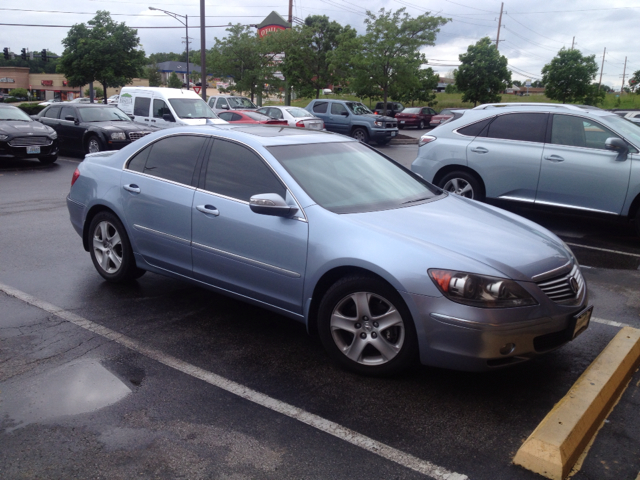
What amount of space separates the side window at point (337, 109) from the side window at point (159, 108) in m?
8.81

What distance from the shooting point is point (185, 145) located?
4.91m

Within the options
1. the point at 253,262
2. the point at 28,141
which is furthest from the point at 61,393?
the point at 28,141

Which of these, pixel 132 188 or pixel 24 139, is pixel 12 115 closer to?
pixel 24 139

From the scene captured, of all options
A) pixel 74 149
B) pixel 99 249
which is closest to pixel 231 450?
pixel 99 249

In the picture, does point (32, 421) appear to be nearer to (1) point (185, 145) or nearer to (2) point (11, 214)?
(1) point (185, 145)

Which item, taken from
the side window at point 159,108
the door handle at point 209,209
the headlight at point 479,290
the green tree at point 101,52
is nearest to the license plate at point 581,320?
the headlight at point 479,290

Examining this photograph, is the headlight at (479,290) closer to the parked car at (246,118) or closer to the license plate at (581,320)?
the license plate at (581,320)

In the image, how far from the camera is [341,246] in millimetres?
3689

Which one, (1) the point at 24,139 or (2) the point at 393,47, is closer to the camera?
(1) the point at 24,139

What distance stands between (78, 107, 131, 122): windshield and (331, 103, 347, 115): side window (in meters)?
9.96

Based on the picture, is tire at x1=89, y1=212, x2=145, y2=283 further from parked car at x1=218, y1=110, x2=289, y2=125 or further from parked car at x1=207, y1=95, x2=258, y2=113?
parked car at x1=207, y1=95, x2=258, y2=113

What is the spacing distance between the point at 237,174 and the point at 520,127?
535cm

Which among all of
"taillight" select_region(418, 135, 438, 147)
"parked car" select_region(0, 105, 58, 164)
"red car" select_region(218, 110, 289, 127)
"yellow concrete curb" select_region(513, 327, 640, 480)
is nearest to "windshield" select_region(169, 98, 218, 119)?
"red car" select_region(218, 110, 289, 127)

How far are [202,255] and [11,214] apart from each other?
5578mm
